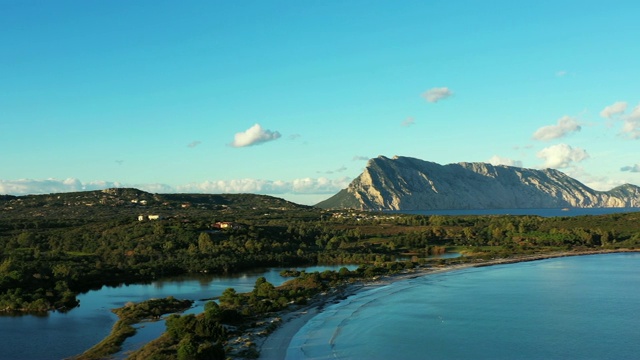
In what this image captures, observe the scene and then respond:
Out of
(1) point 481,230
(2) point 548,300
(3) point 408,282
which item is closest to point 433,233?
(1) point 481,230

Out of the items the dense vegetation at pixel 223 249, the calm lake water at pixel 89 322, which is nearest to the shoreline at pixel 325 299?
the dense vegetation at pixel 223 249

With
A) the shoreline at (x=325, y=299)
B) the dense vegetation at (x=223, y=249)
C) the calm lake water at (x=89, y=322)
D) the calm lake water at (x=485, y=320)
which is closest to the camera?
the shoreline at (x=325, y=299)

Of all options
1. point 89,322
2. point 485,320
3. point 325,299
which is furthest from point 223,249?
point 485,320

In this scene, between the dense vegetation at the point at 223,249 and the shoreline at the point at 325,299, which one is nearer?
the shoreline at the point at 325,299

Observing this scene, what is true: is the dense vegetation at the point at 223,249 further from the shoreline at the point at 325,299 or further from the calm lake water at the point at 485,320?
the calm lake water at the point at 485,320

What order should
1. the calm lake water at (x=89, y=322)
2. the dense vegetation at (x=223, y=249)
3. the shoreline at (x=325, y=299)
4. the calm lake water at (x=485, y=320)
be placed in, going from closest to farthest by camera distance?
1. the shoreline at (x=325, y=299)
2. the calm lake water at (x=485, y=320)
3. the calm lake water at (x=89, y=322)
4. the dense vegetation at (x=223, y=249)

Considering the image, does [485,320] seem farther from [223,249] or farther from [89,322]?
[223,249]

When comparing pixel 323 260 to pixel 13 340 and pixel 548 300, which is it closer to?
pixel 548 300

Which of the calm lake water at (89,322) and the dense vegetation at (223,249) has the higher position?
the dense vegetation at (223,249)

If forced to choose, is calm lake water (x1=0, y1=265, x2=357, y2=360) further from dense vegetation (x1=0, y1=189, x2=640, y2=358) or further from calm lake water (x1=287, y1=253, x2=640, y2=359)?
calm lake water (x1=287, y1=253, x2=640, y2=359)
